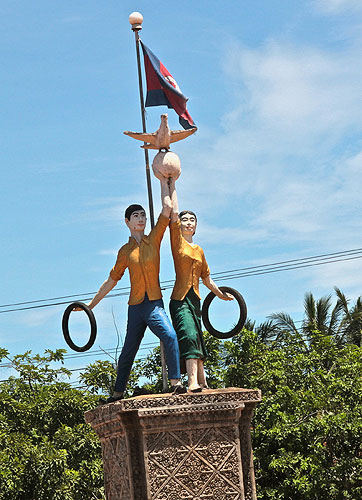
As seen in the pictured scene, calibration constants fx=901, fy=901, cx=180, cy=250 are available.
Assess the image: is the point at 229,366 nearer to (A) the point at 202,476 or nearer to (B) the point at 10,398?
(B) the point at 10,398

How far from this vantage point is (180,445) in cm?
786

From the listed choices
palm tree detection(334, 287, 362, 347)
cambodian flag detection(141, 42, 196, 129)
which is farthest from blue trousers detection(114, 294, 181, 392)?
palm tree detection(334, 287, 362, 347)

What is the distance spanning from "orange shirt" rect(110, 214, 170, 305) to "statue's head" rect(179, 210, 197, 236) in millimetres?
193

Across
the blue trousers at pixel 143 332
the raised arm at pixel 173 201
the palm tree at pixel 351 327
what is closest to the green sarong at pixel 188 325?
the blue trousers at pixel 143 332

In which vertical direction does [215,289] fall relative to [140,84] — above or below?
below

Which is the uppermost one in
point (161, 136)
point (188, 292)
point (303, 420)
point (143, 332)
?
point (161, 136)

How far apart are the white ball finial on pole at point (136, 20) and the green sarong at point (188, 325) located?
9.65 ft

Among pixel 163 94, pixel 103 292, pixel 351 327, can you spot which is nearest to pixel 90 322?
pixel 103 292

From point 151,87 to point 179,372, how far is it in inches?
119

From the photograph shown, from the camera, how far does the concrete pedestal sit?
7.78 meters

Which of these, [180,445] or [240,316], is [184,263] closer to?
[240,316]

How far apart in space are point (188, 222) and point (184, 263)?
425 mm

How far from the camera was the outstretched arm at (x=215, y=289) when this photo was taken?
8.81 m

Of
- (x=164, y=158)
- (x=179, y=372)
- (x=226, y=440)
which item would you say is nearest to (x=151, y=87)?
(x=164, y=158)
